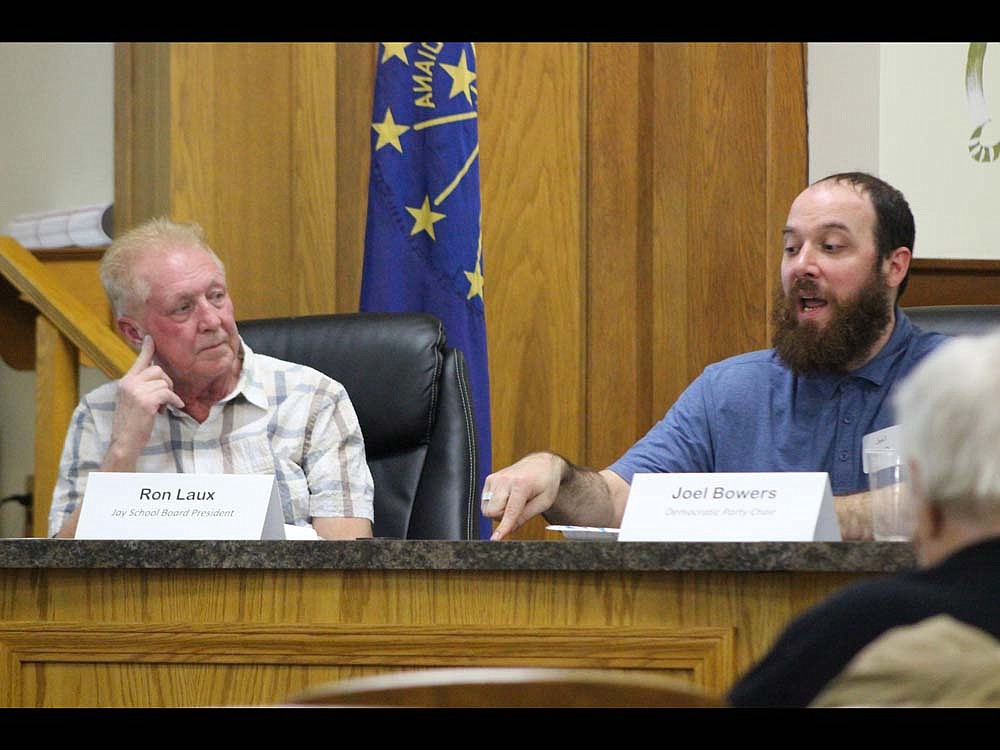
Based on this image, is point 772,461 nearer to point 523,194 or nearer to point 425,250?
point 425,250

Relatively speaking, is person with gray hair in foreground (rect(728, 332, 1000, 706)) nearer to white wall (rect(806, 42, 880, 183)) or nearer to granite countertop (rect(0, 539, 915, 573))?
granite countertop (rect(0, 539, 915, 573))

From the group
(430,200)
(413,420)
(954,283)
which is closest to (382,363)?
(413,420)

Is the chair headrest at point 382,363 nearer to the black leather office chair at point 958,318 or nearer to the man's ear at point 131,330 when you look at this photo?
the man's ear at point 131,330

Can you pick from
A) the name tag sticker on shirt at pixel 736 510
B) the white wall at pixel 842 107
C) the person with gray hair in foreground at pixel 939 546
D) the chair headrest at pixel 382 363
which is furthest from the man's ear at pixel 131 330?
the person with gray hair in foreground at pixel 939 546

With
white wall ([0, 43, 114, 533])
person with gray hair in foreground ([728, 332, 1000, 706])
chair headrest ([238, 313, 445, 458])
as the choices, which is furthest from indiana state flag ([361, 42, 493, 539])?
person with gray hair in foreground ([728, 332, 1000, 706])

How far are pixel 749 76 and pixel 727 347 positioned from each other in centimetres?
72

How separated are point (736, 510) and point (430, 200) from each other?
1.71 meters

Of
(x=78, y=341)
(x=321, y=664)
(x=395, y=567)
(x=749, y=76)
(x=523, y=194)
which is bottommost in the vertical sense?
(x=321, y=664)

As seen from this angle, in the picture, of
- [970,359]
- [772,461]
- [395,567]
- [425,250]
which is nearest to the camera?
[970,359]

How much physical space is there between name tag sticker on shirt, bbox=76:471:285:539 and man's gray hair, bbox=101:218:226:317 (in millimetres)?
949

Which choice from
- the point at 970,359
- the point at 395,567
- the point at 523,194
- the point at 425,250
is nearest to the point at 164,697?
the point at 395,567

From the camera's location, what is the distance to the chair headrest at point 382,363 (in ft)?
8.66

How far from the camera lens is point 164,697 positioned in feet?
5.37
